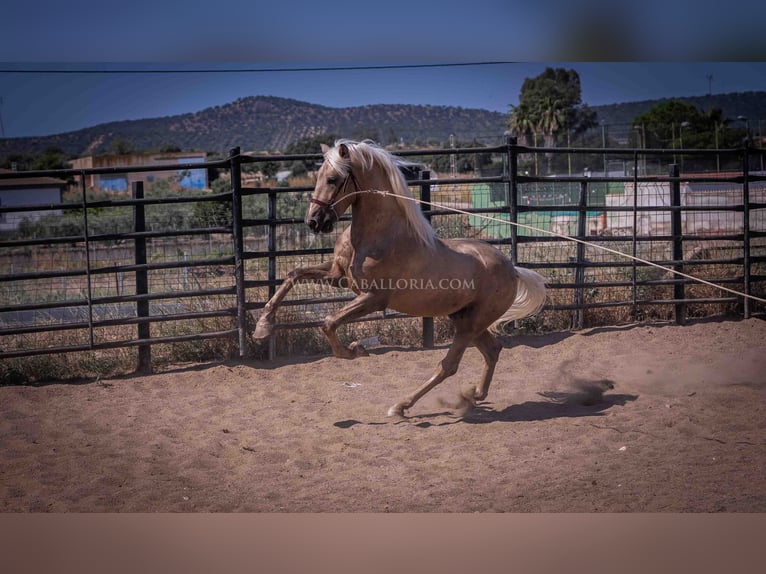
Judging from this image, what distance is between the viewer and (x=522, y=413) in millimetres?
5074

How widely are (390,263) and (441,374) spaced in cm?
88

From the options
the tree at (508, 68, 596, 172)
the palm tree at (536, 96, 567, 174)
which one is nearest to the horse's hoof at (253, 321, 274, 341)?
the tree at (508, 68, 596, 172)

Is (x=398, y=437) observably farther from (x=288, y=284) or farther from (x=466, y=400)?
(x=288, y=284)

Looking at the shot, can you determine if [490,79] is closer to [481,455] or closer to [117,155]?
[481,455]

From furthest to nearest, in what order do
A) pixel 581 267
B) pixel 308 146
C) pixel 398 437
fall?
pixel 581 267
pixel 308 146
pixel 398 437

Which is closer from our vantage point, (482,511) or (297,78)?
(482,511)

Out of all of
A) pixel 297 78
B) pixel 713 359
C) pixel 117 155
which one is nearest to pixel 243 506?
pixel 297 78

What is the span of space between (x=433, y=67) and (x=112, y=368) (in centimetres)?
354

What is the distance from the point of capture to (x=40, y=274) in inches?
Result: 226

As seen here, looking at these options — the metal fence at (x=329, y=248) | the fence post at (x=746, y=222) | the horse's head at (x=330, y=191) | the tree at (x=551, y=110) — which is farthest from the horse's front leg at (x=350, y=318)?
the fence post at (x=746, y=222)

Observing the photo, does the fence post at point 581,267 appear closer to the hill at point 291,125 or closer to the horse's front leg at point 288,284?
the hill at point 291,125

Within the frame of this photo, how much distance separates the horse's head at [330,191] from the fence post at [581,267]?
3.35 m

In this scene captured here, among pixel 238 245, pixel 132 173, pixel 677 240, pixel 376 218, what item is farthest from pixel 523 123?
pixel 132 173

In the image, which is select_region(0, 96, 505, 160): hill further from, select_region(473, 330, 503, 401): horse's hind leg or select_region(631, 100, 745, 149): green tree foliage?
select_region(631, 100, 745, 149): green tree foliage
